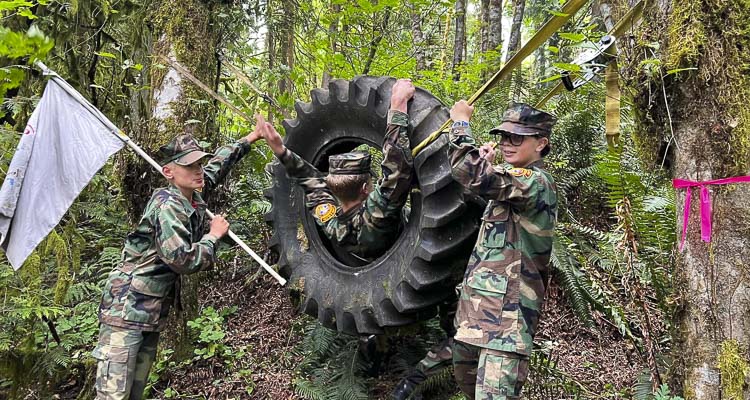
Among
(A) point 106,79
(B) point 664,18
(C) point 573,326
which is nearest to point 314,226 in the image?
(C) point 573,326

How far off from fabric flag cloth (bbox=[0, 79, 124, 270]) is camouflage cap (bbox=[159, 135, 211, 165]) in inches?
16.9

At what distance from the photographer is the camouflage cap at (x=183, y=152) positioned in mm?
4094

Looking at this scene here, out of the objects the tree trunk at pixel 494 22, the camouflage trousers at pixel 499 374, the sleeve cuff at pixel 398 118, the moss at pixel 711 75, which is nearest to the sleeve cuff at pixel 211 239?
the sleeve cuff at pixel 398 118

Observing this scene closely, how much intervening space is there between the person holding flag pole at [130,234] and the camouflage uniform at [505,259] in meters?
1.60

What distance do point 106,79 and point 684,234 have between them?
256 inches

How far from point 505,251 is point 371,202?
1.12 m

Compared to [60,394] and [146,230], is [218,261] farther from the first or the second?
[146,230]

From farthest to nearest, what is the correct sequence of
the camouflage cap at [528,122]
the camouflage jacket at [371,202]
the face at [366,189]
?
1. the face at [366,189]
2. the camouflage jacket at [371,202]
3. the camouflage cap at [528,122]

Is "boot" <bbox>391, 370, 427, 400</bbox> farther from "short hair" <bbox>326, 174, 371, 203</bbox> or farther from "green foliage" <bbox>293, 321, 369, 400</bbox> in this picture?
"short hair" <bbox>326, 174, 371, 203</bbox>

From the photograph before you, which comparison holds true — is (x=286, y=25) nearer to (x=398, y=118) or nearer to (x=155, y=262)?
(x=398, y=118)

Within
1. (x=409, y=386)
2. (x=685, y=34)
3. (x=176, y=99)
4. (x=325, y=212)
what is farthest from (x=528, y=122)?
(x=176, y=99)

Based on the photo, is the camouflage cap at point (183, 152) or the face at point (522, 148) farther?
the camouflage cap at point (183, 152)

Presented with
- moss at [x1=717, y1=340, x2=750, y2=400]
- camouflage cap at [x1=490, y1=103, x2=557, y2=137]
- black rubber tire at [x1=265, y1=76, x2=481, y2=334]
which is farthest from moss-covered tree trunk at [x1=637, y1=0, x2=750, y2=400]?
black rubber tire at [x1=265, y1=76, x2=481, y2=334]

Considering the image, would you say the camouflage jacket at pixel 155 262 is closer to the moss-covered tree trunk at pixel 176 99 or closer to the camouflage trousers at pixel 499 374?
the moss-covered tree trunk at pixel 176 99
